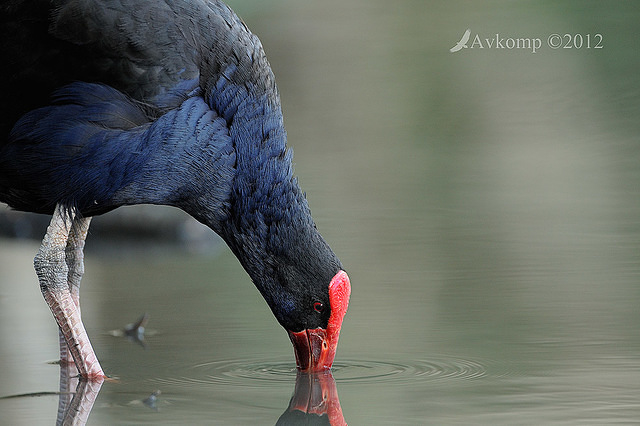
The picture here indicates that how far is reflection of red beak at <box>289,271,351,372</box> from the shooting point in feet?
15.1

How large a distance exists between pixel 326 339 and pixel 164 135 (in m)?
1.04

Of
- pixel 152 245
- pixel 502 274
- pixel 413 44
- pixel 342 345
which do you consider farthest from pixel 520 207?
pixel 413 44

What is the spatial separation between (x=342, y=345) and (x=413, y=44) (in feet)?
28.9

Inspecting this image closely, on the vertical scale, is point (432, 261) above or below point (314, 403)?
above

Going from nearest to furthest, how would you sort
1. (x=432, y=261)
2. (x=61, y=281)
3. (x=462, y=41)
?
(x=61, y=281), (x=432, y=261), (x=462, y=41)

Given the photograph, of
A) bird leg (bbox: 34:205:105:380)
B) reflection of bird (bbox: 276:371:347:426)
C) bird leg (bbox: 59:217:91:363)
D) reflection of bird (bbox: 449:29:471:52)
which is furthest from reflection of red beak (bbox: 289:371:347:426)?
reflection of bird (bbox: 449:29:471:52)

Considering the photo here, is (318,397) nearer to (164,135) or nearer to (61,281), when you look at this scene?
(164,135)

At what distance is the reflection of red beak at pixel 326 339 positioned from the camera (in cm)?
461

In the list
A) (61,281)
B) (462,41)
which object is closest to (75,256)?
(61,281)

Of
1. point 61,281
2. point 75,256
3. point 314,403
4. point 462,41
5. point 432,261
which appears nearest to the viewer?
point 314,403

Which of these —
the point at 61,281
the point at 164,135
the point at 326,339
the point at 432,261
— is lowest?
the point at 326,339

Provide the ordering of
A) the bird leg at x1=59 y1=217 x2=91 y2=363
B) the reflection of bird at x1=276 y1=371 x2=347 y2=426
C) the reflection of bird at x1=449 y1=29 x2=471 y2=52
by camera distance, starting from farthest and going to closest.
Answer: the reflection of bird at x1=449 y1=29 x2=471 y2=52
the bird leg at x1=59 y1=217 x2=91 y2=363
the reflection of bird at x1=276 y1=371 x2=347 y2=426

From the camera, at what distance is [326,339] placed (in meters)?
4.66

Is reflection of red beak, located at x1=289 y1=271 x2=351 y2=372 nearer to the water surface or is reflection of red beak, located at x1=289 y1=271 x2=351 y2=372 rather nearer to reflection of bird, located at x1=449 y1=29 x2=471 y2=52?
the water surface
